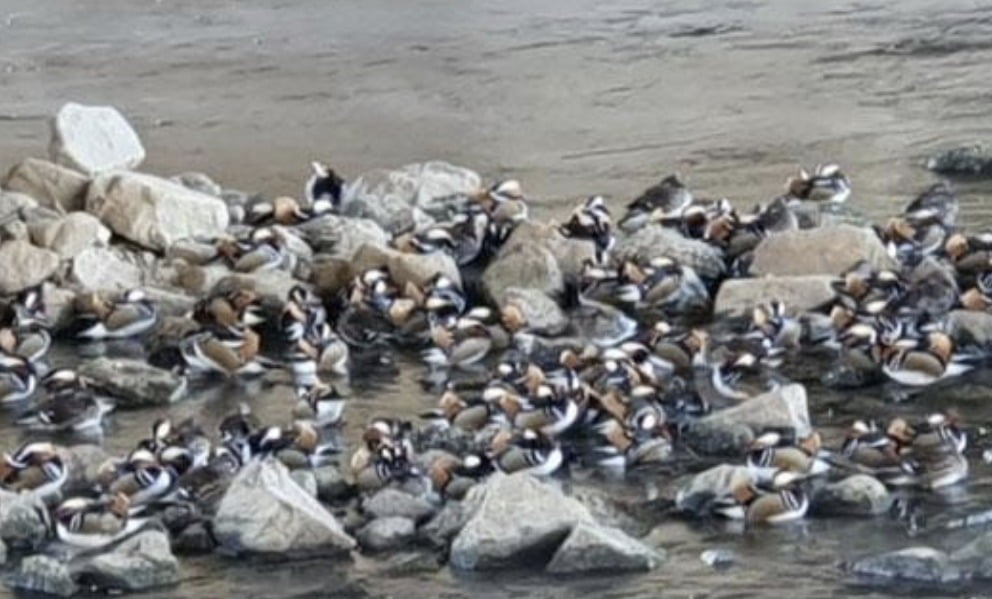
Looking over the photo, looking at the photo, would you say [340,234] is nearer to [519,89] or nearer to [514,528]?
[519,89]

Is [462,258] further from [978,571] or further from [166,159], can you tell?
[978,571]

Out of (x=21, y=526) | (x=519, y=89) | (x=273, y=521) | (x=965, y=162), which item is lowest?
(x=519, y=89)

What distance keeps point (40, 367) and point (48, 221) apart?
1.73 meters

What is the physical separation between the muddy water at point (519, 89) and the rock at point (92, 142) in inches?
36.0

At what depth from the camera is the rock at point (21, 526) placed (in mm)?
10516

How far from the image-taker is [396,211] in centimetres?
1512

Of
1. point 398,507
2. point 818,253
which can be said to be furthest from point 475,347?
point 398,507

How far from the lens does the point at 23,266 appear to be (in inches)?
555

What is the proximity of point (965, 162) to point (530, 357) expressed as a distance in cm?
416

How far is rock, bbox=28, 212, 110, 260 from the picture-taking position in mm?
Answer: 14367

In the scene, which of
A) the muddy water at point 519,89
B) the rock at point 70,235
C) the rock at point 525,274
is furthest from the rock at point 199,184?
the rock at point 525,274

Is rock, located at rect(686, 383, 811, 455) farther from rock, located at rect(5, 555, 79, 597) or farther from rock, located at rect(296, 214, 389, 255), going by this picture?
rock, located at rect(296, 214, 389, 255)

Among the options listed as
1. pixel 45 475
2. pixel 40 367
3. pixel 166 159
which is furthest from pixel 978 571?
pixel 166 159

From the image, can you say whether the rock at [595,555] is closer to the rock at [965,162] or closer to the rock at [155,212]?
the rock at [155,212]
